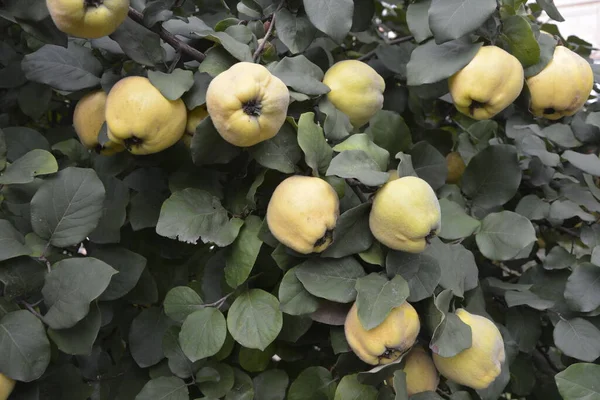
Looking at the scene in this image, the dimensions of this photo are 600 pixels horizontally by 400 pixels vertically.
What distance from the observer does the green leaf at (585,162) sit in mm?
750

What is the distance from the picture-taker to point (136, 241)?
0.79 m

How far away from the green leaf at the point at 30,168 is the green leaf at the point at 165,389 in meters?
0.27

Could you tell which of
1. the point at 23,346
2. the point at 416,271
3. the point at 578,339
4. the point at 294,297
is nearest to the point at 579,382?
the point at 578,339

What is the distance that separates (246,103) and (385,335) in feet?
0.86

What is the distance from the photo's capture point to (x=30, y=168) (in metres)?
0.62

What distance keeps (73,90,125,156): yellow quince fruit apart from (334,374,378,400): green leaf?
1.25 feet

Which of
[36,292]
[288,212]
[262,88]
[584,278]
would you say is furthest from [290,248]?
[584,278]

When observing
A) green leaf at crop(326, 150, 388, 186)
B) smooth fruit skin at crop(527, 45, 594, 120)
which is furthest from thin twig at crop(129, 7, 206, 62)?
smooth fruit skin at crop(527, 45, 594, 120)

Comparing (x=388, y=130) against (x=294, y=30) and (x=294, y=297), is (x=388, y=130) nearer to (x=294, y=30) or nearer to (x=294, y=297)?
(x=294, y=30)

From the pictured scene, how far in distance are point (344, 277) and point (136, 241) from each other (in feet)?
1.11

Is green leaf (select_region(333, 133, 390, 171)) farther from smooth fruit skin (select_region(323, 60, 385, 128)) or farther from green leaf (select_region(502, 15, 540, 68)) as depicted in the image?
green leaf (select_region(502, 15, 540, 68))

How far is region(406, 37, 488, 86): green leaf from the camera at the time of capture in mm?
682

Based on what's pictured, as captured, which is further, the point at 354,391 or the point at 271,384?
the point at 271,384

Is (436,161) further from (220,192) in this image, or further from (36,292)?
(36,292)
